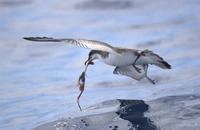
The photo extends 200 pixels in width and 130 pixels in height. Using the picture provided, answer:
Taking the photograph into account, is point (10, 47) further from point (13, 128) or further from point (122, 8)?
point (13, 128)

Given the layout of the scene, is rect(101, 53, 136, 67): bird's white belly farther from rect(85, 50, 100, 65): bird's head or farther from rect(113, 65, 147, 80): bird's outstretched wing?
rect(113, 65, 147, 80): bird's outstretched wing

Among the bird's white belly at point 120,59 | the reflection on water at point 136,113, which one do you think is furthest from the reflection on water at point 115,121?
the bird's white belly at point 120,59

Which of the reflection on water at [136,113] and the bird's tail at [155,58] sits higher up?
the bird's tail at [155,58]

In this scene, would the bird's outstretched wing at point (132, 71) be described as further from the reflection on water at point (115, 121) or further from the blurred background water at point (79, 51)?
the blurred background water at point (79, 51)

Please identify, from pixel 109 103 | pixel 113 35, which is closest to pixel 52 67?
pixel 113 35

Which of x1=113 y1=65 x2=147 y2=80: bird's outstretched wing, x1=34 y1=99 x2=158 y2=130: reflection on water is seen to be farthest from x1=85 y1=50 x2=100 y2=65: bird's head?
x1=34 y1=99 x2=158 y2=130: reflection on water

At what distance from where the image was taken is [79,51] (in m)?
16.4

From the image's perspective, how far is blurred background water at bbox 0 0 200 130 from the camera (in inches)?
459

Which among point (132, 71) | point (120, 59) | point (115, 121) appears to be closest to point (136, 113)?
point (115, 121)

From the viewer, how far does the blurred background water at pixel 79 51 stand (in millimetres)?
11648

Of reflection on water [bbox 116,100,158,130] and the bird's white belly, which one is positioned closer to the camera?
reflection on water [bbox 116,100,158,130]

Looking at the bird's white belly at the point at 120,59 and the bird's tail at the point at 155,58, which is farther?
the bird's white belly at the point at 120,59

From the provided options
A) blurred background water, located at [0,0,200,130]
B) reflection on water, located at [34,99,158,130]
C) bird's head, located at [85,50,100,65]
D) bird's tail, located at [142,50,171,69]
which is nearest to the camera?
reflection on water, located at [34,99,158,130]

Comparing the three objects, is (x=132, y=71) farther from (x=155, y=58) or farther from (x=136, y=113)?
(x=155, y=58)
